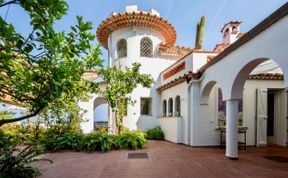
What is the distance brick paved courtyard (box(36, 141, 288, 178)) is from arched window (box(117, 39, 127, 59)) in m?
7.62

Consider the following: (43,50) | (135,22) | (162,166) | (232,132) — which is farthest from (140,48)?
(43,50)

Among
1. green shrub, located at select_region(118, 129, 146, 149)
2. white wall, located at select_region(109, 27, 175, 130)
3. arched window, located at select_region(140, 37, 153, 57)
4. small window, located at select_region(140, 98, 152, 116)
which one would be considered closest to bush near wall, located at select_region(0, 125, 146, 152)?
green shrub, located at select_region(118, 129, 146, 149)

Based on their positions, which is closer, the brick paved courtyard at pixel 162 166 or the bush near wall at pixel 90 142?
the brick paved courtyard at pixel 162 166

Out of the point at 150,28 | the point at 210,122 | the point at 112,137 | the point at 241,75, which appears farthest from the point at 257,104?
the point at 150,28

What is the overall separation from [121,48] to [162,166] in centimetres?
934

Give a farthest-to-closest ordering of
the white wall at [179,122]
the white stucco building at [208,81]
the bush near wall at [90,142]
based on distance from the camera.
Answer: the white wall at [179,122], the bush near wall at [90,142], the white stucco building at [208,81]

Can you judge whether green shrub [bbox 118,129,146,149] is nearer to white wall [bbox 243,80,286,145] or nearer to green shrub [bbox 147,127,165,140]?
green shrub [bbox 147,127,165,140]

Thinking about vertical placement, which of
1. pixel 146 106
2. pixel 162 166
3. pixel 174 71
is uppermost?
pixel 174 71

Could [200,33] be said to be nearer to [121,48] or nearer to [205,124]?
[121,48]

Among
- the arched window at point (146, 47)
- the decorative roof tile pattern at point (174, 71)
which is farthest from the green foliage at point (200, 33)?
the arched window at point (146, 47)

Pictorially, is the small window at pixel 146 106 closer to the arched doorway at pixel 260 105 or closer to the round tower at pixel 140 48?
the round tower at pixel 140 48

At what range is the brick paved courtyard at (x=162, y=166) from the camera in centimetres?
475

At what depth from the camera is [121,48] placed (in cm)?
1314

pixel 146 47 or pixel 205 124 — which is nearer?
pixel 205 124
